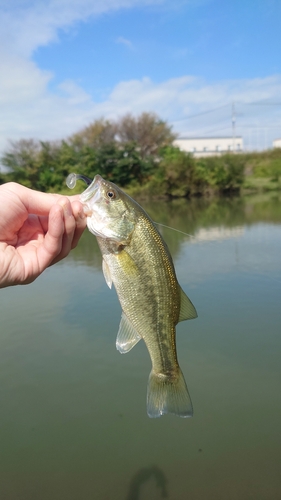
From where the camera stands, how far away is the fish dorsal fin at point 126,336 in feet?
8.34

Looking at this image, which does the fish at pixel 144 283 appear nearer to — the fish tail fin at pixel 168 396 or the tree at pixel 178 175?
the fish tail fin at pixel 168 396

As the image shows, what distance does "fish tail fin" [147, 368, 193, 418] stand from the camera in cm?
242

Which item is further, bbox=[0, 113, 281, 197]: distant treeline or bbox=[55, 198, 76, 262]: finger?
bbox=[0, 113, 281, 197]: distant treeline

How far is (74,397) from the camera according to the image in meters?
5.70

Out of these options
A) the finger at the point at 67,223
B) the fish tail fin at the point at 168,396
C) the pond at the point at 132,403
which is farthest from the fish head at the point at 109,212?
the pond at the point at 132,403

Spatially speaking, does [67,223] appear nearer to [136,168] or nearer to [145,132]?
[136,168]

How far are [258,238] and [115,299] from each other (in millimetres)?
8100

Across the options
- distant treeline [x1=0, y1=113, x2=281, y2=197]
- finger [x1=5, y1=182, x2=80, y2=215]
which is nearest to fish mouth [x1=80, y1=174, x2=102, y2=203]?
finger [x1=5, y1=182, x2=80, y2=215]

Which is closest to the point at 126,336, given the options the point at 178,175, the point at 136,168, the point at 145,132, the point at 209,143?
the point at 178,175

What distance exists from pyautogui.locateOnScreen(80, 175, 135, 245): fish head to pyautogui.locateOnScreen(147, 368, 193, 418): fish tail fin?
0.88 metres

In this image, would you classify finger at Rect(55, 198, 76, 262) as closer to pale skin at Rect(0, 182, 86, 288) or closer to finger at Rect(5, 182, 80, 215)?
pale skin at Rect(0, 182, 86, 288)

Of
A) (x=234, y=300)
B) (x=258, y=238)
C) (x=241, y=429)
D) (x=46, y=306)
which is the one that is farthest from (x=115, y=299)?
(x=258, y=238)

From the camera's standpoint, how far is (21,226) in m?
2.96

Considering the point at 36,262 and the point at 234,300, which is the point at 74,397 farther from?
the point at 234,300
